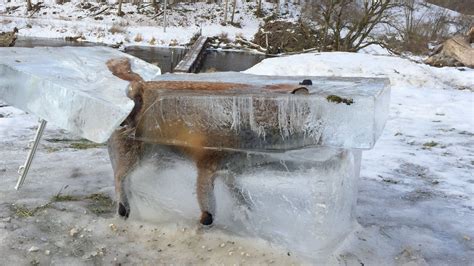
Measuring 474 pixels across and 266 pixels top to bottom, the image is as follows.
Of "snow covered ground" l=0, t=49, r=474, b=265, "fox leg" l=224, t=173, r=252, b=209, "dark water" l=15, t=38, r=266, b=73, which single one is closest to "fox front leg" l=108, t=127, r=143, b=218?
"snow covered ground" l=0, t=49, r=474, b=265

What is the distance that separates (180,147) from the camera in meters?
2.90

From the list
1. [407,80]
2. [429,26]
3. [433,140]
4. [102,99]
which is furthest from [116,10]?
[102,99]

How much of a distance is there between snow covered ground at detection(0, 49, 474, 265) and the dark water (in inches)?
512

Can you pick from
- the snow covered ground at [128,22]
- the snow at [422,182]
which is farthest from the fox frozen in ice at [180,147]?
the snow covered ground at [128,22]

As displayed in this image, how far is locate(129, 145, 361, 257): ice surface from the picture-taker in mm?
2674

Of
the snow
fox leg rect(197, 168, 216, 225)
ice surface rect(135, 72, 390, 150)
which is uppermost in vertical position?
ice surface rect(135, 72, 390, 150)

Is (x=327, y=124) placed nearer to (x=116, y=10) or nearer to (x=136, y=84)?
(x=136, y=84)

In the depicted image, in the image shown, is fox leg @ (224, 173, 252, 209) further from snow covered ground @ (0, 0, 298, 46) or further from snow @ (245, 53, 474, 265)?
snow covered ground @ (0, 0, 298, 46)

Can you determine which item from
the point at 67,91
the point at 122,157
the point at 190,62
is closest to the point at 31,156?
the point at 122,157

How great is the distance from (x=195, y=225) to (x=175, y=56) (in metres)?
20.0

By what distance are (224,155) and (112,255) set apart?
2.61 ft

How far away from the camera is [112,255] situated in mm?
2773

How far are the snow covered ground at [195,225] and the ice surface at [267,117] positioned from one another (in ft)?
1.88

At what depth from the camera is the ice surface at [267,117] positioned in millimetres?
2486
